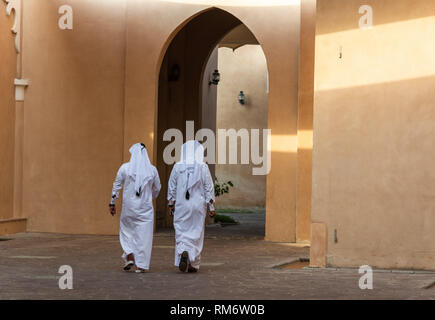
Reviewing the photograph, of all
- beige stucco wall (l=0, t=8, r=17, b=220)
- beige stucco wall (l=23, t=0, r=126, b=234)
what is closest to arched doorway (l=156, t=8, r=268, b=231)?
beige stucco wall (l=23, t=0, r=126, b=234)

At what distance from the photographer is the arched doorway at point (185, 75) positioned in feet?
58.3

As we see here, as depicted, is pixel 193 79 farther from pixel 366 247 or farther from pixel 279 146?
pixel 366 247

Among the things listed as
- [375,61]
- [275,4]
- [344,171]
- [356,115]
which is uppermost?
[275,4]

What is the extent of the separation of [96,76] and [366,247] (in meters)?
7.38

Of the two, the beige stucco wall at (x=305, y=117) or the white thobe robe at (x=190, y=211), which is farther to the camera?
the beige stucco wall at (x=305, y=117)

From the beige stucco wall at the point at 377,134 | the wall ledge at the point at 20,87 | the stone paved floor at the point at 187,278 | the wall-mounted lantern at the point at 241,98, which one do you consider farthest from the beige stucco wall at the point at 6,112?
the wall-mounted lantern at the point at 241,98

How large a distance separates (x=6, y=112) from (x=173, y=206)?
624 cm

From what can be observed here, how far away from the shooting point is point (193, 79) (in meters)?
18.1

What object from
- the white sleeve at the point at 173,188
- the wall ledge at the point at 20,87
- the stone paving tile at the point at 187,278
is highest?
the wall ledge at the point at 20,87

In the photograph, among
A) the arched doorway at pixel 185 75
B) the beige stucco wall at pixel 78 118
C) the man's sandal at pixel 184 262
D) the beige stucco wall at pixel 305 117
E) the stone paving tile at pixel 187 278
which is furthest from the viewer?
the arched doorway at pixel 185 75

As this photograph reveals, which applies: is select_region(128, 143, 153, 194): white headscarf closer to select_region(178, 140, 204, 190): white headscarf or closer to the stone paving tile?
select_region(178, 140, 204, 190): white headscarf

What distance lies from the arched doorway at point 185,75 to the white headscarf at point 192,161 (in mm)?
7831

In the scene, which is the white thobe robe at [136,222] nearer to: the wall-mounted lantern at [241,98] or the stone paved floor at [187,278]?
the stone paved floor at [187,278]

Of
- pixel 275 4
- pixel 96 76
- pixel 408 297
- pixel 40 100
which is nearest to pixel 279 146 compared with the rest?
pixel 275 4
